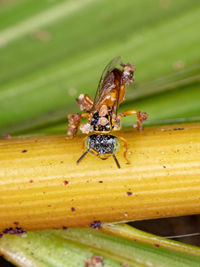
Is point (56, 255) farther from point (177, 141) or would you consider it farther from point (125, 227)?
point (177, 141)

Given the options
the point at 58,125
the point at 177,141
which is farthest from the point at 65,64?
the point at 177,141

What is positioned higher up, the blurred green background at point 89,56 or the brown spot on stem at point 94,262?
the blurred green background at point 89,56

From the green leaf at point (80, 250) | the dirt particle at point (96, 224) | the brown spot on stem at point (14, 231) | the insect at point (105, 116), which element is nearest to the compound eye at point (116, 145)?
the insect at point (105, 116)

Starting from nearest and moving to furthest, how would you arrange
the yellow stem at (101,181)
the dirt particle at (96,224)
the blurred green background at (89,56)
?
the yellow stem at (101,181), the dirt particle at (96,224), the blurred green background at (89,56)

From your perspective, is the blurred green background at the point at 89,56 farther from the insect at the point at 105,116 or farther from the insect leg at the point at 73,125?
the insect leg at the point at 73,125

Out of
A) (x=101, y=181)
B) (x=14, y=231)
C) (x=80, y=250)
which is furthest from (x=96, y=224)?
(x=14, y=231)

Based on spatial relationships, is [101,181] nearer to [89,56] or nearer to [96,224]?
[96,224]
